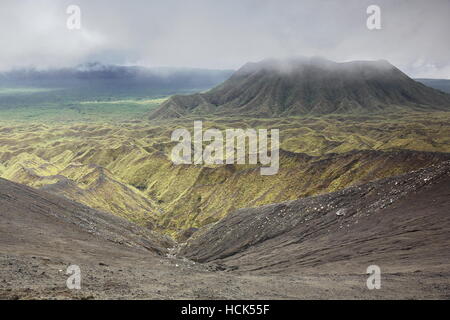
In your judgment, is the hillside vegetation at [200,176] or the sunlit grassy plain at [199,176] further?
the sunlit grassy plain at [199,176]

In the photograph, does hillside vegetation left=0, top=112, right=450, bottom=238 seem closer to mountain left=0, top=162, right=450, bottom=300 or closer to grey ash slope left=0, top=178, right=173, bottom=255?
grey ash slope left=0, top=178, right=173, bottom=255

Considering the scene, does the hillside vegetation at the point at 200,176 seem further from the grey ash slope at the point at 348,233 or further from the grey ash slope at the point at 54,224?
the grey ash slope at the point at 348,233

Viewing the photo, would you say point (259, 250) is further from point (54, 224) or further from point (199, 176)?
point (199, 176)

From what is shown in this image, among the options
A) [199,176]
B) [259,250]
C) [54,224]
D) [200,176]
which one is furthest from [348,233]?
[199,176]

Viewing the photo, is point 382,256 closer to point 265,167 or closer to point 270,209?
point 270,209

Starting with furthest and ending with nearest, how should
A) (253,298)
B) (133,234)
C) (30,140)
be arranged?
1. (30,140)
2. (133,234)
3. (253,298)

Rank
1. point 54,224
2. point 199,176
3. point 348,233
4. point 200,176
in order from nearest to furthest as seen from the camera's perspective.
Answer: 1. point 348,233
2. point 54,224
3. point 200,176
4. point 199,176

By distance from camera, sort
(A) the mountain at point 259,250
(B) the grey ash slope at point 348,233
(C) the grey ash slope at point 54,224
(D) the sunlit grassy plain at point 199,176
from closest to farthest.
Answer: (A) the mountain at point 259,250, (B) the grey ash slope at point 348,233, (C) the grey ash slope at point 54,224, (D) the sunlit grassy plain at point 199,176

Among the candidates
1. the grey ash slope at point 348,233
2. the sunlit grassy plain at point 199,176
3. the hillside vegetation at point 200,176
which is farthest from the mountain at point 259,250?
the hillside vegetation at point 200,176

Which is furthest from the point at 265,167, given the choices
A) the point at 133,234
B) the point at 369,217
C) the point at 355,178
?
the point at 369,217
